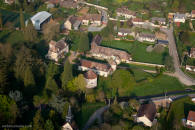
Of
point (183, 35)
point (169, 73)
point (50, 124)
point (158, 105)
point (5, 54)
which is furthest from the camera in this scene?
point (183, 35)

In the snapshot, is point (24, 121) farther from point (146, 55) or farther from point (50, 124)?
point (146, 55)

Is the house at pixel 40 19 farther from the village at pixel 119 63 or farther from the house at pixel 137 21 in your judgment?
the house at pixel 137 21

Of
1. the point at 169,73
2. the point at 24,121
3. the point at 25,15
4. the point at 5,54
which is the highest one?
the point at 25,15

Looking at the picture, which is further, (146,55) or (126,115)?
(146,55)

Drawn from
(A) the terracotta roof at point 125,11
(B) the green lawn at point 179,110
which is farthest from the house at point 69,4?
(B) the green lawn at point 179,110

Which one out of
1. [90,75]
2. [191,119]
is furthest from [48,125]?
[191,119]

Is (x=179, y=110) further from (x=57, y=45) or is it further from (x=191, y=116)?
(x=57, y=45)

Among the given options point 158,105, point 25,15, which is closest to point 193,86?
point 158,105
